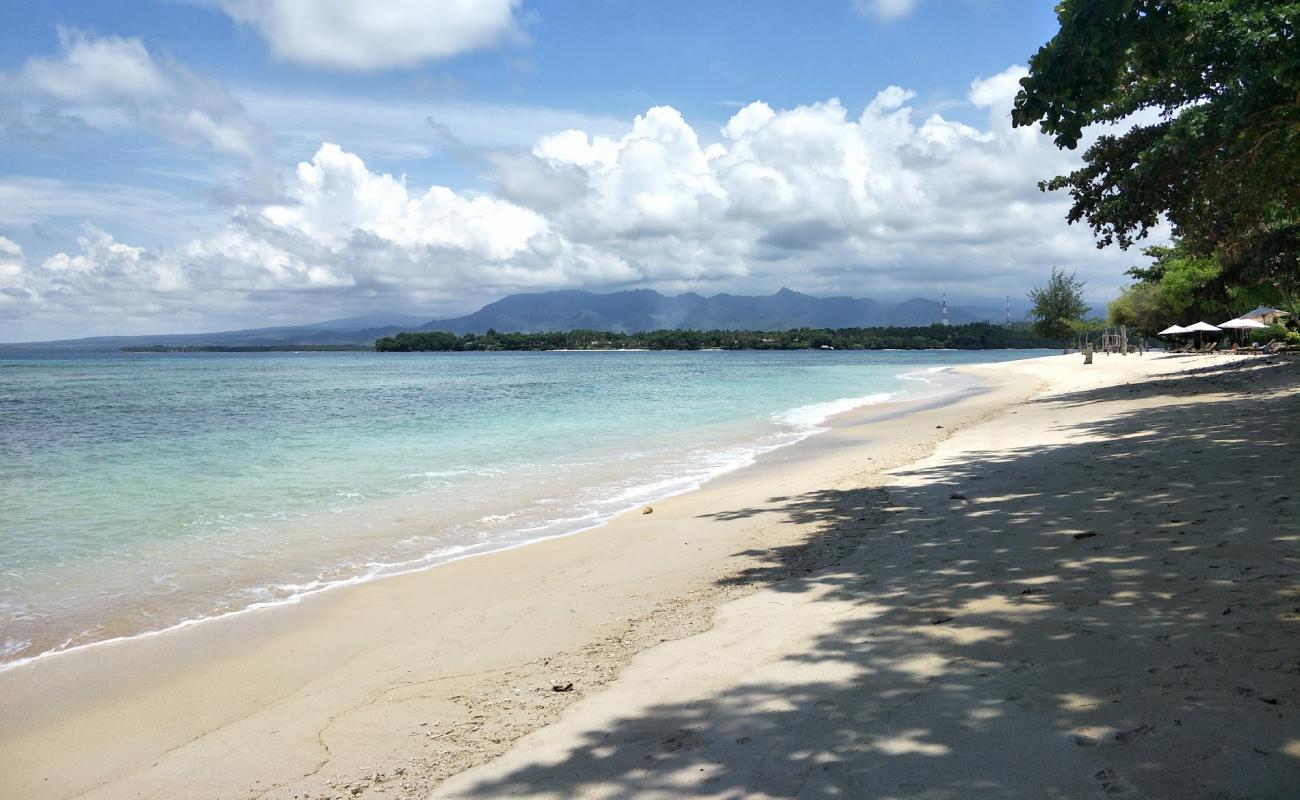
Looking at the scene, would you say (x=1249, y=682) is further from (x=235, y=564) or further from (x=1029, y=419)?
(x=1029, y=419)

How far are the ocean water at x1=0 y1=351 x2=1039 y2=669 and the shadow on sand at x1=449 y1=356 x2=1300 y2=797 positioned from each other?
501 centimetres

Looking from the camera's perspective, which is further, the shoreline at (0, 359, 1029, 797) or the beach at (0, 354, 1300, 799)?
the shoreline at (0, 359, 1029, 797)

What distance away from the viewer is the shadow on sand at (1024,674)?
3012mm

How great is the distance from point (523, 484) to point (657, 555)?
6.27 meters

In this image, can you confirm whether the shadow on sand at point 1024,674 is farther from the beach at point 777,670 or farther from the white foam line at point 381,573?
the white foam line at point 381,573

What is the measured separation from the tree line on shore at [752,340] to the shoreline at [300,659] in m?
177

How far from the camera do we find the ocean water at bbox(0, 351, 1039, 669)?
25.9 feet

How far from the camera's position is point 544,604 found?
6582 mm

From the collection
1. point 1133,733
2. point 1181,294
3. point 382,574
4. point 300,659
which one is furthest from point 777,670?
point 1181,294

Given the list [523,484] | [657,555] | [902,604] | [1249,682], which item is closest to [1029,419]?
[523,484]

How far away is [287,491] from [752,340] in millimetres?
175963

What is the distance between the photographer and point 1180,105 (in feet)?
46.6

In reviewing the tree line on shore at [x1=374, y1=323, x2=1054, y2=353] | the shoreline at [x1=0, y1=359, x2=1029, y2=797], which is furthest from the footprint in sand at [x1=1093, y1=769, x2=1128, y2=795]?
the tree line on shore at [x1=374, y1=323, x2=1054, y2=353]

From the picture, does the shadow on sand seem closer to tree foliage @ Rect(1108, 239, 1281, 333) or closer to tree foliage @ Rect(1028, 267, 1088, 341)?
tree foliage @ Rect(1108, 239, 1281, 333)
